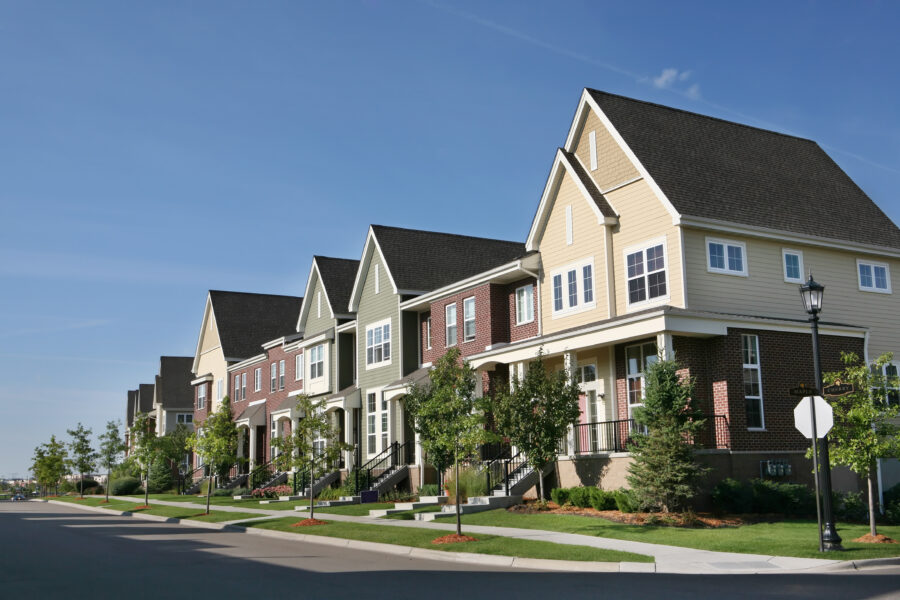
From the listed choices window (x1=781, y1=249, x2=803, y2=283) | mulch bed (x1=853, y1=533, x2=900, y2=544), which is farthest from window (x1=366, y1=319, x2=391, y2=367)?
mulch bed (x1=853, y1=533, x2=900, y2=544)

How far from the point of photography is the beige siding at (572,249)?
85.7 ft

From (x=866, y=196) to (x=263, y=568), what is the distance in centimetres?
Answer: 2563

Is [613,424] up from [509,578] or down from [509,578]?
up

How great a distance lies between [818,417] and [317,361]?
30.9 metres

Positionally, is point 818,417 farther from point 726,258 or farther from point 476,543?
point 726,258

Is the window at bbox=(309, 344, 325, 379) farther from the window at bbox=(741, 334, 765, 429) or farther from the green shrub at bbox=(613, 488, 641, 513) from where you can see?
the window at bbox=(741, 334, 765, 429)

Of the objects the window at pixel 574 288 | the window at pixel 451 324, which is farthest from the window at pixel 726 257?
the window at pixel 451 324

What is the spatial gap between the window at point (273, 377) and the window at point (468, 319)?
20.9 meters

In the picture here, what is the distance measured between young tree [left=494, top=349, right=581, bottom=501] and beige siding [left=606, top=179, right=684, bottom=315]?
333 centimetres

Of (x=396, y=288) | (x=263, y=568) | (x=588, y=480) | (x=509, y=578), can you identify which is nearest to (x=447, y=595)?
(x=509, y=578)

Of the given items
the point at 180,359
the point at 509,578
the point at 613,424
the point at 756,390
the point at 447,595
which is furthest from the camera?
the point at 180,359

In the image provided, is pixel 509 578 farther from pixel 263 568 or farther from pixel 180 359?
pixel 180 359

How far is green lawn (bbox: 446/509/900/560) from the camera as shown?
1552 cm

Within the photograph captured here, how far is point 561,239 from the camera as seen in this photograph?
2798 centimetres
